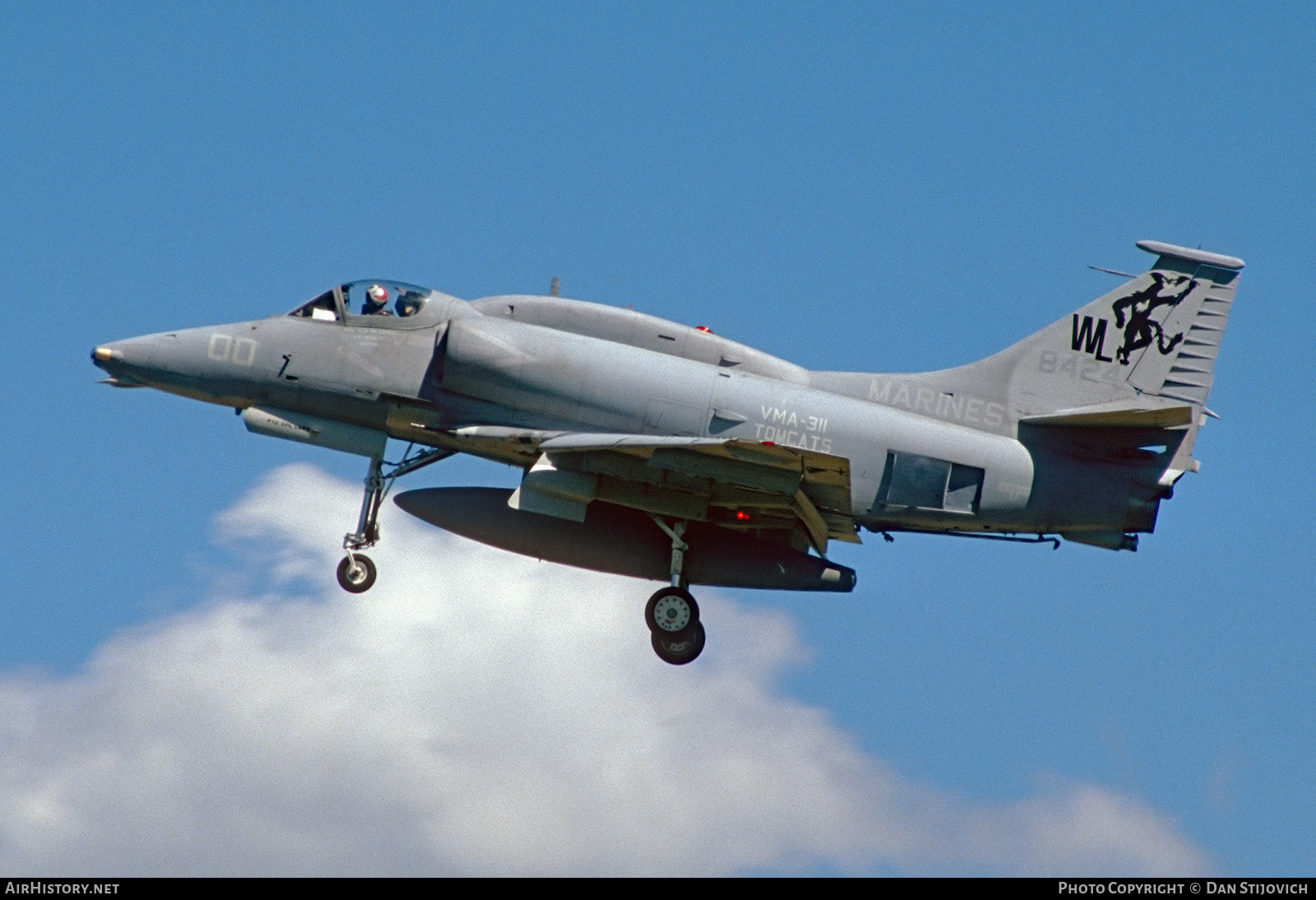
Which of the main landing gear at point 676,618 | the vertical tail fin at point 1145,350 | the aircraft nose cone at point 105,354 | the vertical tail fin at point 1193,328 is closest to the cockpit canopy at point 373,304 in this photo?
the aircraft nose cone at point 105,354

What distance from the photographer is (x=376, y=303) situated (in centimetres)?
2023

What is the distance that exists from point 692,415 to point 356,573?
15.1 ft

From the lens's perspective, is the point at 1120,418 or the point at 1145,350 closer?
the point at 1120,418

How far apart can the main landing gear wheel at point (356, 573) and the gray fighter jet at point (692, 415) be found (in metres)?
0.03

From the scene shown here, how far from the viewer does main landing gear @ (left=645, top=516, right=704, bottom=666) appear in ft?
66.2

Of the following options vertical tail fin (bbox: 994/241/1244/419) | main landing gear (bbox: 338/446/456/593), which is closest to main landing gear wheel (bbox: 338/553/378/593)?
main landing gear (bbox: 338/446/456/593)

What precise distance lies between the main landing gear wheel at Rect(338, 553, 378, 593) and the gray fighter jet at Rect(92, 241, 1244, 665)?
0.10ft

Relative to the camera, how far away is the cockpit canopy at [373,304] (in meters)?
20.2

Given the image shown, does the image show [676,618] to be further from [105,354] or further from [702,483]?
[105,354]

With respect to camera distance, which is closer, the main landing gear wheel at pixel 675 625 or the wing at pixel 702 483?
the wing at pixel 702 483

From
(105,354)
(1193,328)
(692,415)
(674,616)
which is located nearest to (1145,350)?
(1193,328)

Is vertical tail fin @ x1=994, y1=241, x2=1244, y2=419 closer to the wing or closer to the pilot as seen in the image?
the wing

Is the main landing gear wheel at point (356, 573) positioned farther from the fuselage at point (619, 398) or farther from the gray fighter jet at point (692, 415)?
the fuselage at point (619, 398)
